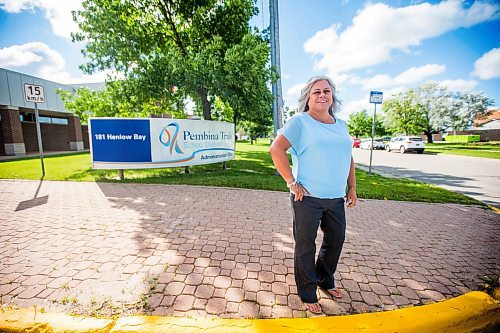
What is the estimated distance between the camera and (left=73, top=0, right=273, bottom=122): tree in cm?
943

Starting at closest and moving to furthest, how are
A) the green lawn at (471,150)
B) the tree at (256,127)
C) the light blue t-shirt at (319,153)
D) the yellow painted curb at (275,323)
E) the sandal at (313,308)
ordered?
the yellow painted curb at (275,323) → the light blue t-shirt at (319,153) → the sandal at (313,308) → the green lawn at (471,150) → the tree at (256,127)

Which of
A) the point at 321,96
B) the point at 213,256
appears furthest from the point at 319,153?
the point at 213,256

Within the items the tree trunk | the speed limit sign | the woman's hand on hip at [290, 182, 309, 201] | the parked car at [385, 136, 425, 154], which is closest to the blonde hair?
the woman's hand on hip at [290, 182, 309, 201]

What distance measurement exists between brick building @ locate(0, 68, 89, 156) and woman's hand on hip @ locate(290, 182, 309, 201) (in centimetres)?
1866

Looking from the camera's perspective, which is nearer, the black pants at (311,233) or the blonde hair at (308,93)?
the black pants at (311,233)

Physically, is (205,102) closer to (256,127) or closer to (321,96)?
(321,96)

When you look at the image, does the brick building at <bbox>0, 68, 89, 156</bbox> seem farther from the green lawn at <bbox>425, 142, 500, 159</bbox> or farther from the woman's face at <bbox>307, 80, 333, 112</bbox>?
the green lawn at <bbox>425, 142, 500, 159</bbox>

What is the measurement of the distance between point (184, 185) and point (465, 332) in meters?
6.31

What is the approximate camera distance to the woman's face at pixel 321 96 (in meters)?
2.05

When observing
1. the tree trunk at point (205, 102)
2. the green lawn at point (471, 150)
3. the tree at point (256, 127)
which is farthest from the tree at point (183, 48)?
the tree at point (256, 127)

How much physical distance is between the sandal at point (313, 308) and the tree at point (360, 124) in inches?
2978

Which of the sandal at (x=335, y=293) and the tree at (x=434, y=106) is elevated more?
the tree at (x=434, y=106)

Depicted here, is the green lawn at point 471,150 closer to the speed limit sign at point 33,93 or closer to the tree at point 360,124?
the speed limit sign at point 33,93

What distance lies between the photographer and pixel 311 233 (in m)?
2.01
